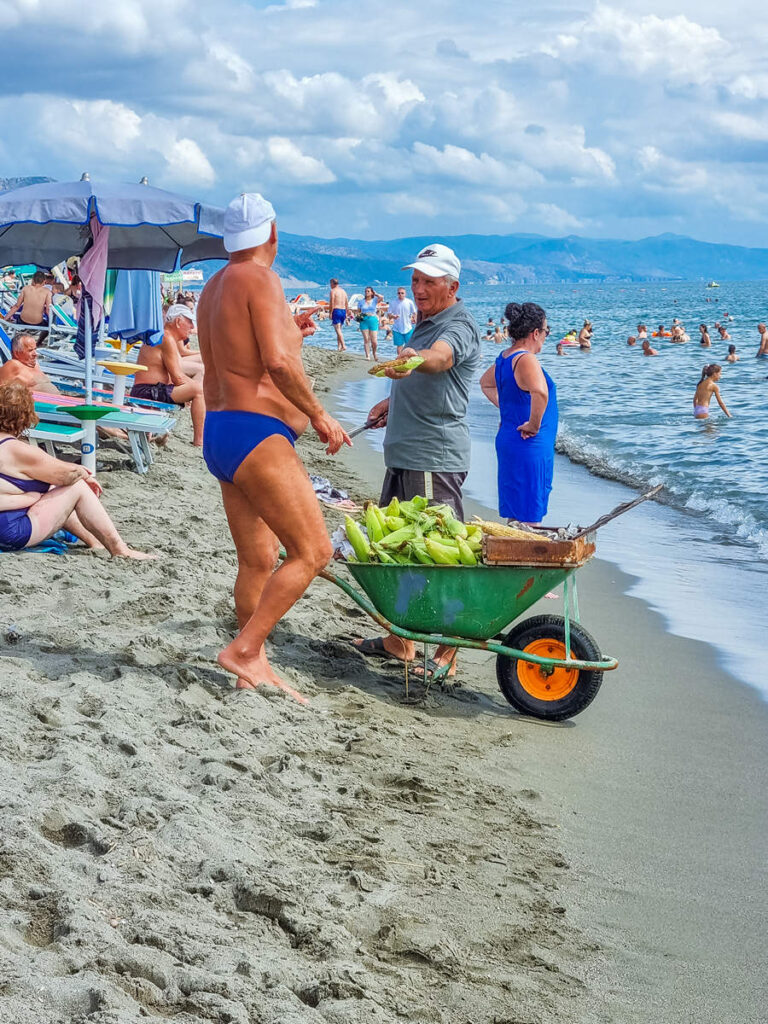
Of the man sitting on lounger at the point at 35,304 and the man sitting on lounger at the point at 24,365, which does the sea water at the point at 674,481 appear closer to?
the man sitting on lounger at the point at 24,365

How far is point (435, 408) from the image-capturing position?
17.2 ft

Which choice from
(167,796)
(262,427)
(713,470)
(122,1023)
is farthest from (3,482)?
(713,470)

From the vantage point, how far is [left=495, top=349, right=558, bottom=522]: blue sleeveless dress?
612cm

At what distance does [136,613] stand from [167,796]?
2132 millimetres

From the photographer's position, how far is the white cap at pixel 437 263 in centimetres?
506

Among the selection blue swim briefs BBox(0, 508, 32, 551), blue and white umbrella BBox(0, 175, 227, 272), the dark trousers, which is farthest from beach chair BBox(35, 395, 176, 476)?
the dark trousers

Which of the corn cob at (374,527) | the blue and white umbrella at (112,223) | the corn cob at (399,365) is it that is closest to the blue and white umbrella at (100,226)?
the blue and white umbrella at (112,223)

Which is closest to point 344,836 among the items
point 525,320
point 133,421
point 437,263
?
point 437,263

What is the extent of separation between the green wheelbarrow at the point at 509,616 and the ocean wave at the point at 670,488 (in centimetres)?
481

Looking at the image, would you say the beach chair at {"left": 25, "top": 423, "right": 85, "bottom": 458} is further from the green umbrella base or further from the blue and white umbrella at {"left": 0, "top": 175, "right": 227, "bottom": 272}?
the blue and white umbrella at {"left": 0, "top": 175, "right": 227, "bottom": 272}

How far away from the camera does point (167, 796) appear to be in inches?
133

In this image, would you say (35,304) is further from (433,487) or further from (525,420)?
(433,487)

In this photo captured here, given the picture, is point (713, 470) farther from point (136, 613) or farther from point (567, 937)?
point (567, 937)

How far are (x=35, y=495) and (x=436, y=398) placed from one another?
8.58ft
